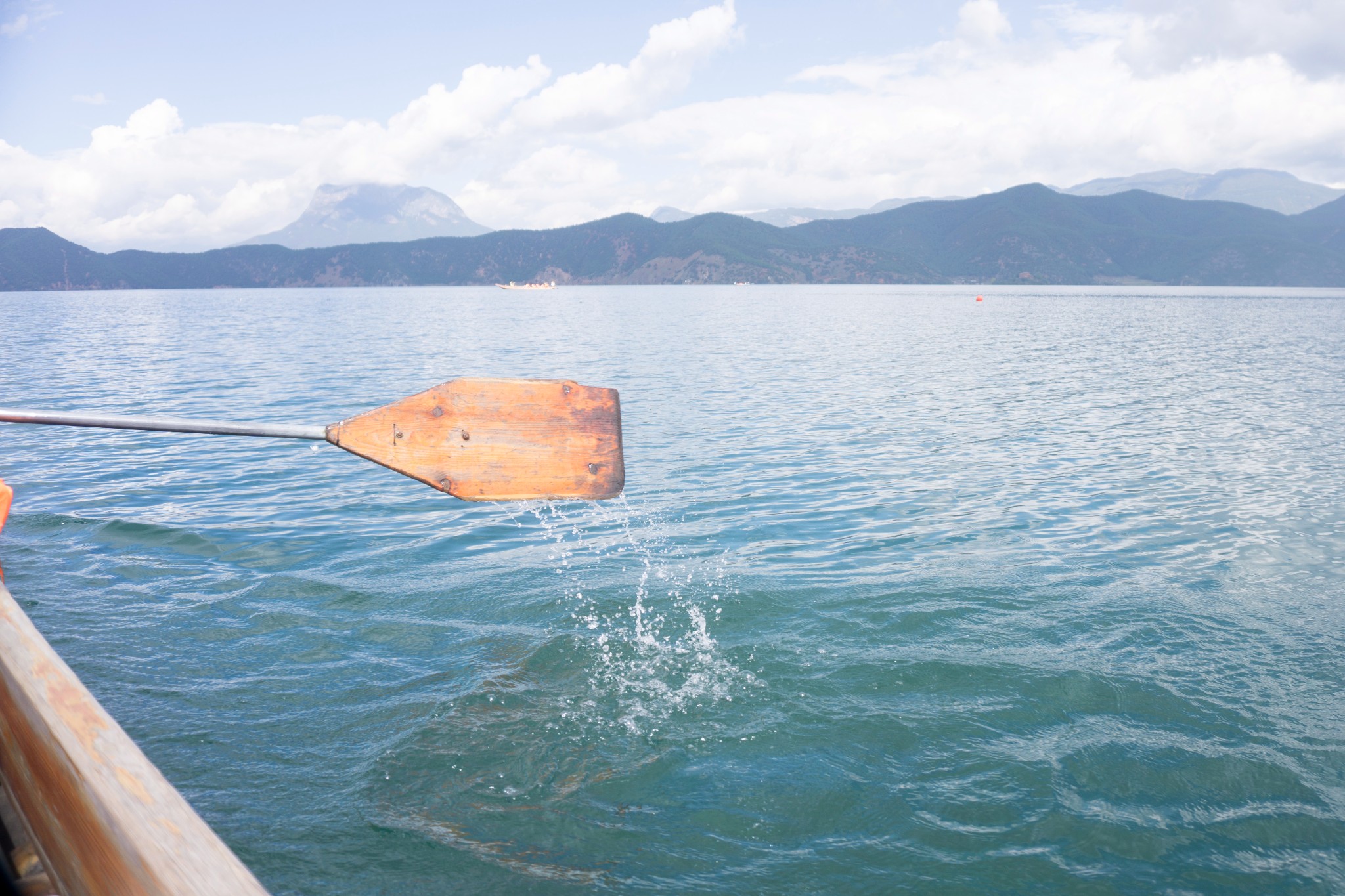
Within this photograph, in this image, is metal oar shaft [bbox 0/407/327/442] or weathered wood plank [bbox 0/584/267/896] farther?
metal oar shaft [bbox 0/407/327/442]

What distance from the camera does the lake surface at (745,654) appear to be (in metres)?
5.96

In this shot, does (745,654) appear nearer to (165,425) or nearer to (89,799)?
(165,425)

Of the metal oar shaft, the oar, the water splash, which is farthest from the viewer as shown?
the water splash

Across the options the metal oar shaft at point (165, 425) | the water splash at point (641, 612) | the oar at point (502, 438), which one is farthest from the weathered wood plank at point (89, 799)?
the water splash at point (641, 612)

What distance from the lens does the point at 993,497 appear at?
49.1 ft

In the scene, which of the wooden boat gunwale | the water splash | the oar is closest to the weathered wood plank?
the wooden boat gunwale

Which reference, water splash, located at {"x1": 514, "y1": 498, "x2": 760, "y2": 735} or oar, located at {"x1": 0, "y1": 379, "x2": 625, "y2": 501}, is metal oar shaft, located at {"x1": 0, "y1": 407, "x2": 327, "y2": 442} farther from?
water splash, located at {"x1": 514, "y1": 498, "x2": 760, "y2": 735}

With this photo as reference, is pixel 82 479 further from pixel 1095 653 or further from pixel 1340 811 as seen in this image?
pixel 1340 811

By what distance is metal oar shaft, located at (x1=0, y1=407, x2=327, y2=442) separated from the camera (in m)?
5.35

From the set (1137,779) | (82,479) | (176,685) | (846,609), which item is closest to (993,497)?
(846,609)

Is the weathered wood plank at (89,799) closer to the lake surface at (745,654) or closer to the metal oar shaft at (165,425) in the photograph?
the metal oar shaft at (165,425)

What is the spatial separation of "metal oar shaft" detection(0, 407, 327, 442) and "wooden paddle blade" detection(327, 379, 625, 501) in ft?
1.37

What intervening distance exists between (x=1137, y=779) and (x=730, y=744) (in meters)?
3.30

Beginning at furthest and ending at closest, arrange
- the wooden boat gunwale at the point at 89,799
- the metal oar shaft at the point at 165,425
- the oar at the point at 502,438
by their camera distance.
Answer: the oar at the point at 502,438 < the metal oar shaft at the point at 165,425 < the wooden boat gunwale at the point at 89,799
